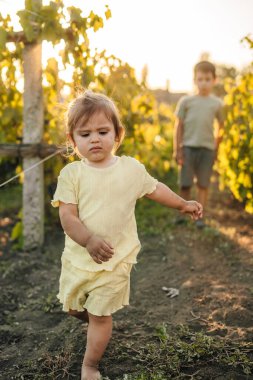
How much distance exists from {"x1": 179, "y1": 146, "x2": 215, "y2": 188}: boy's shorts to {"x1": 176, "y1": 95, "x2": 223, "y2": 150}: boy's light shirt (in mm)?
89

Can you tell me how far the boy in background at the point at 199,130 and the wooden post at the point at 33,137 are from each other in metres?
1.53

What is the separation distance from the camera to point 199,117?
203 inches

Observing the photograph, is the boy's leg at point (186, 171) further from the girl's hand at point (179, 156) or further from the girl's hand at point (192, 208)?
the girl's hand at point (192, 208)

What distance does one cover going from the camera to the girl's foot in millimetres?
2279

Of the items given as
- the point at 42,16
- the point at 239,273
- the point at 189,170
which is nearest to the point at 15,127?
the point at 42,16

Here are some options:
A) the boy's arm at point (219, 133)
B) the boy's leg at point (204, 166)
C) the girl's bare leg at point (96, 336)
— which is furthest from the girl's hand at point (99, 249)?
the boy's arm at point (219, 133)

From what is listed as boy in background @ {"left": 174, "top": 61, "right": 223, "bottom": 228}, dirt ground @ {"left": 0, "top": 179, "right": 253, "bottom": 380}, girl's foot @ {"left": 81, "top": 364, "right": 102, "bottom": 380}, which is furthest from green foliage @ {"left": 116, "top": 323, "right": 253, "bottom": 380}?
boy in background @ {"left": 174, "top": 61, "right": 223, "bottom": 228}

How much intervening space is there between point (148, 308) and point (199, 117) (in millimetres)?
2529

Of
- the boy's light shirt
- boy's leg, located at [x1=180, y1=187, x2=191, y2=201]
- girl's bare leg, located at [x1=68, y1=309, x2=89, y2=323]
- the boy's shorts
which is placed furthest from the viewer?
boy's leg, located at [x1=180, y1=187, x2=191, y2=201]

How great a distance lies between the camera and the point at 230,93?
5.46m

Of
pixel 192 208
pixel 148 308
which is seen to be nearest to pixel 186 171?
pixel 148 308

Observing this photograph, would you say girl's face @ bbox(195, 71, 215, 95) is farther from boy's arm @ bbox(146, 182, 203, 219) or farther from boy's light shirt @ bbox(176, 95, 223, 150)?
boy's arm @ bbox(146, 182, 203, 219)

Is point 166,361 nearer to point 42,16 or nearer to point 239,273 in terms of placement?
point 239,273

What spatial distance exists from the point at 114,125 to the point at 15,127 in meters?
3.26
